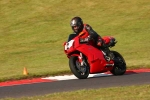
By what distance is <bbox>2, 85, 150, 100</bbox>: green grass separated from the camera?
9.69m

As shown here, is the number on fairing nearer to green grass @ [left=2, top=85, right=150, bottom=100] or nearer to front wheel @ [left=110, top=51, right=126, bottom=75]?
front wheel @ [left=110, top=51, right=126, bottom=75]

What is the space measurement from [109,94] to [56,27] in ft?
69.4

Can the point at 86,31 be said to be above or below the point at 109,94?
above

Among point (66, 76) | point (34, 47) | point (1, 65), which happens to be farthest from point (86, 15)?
point (66, 76)

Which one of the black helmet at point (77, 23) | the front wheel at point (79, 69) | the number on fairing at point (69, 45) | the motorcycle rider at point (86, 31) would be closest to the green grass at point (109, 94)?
the front wheel at point (79, 69)

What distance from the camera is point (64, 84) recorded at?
12.7m

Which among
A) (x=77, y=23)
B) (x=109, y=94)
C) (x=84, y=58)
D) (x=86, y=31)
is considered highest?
(x=77, y=23)

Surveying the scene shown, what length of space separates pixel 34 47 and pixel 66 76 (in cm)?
1181

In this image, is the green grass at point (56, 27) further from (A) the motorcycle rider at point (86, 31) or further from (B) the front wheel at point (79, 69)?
(B) the front wheel at point (79, 69)

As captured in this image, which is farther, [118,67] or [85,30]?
[118,67]

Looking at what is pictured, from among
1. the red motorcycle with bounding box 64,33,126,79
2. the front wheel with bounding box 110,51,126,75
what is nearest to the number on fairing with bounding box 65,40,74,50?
the red motorcycle with bounding box 64,33,126,79

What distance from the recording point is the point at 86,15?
110 ft

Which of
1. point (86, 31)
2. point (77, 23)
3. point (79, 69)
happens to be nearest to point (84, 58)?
point (79, 69)

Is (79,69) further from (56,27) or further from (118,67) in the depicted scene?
(56,27)
